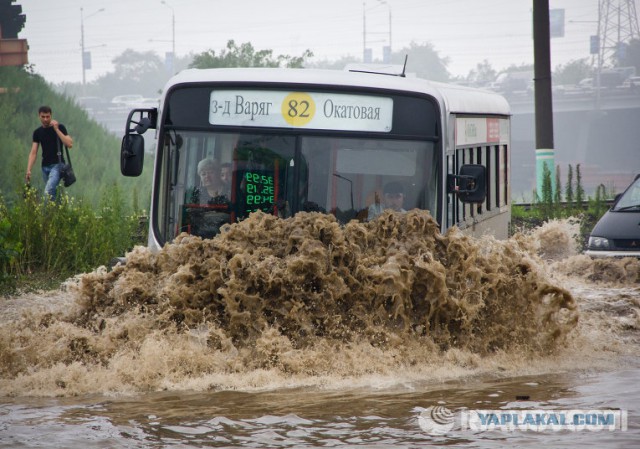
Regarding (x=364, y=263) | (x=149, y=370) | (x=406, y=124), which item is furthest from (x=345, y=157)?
(x=149, y=370)

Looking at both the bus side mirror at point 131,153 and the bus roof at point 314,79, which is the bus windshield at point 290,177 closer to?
the bus side mirror at point 131,153

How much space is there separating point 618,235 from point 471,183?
285 inches

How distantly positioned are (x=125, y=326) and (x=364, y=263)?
2.22 meters

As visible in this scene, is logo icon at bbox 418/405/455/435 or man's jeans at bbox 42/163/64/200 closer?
logo icon at bbox 418/405/455/435

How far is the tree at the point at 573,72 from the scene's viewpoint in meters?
128

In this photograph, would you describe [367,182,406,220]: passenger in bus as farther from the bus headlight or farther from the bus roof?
the bus headlight

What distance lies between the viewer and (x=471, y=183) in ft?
36.3

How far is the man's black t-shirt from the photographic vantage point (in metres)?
19.4

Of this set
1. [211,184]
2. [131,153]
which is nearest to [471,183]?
[211,184]

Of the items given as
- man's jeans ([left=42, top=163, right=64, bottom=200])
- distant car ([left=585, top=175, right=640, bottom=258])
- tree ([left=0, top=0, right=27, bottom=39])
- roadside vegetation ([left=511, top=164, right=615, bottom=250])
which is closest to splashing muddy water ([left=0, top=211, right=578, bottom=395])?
distant car ([left=585, top=175, right=640, bottom=258])

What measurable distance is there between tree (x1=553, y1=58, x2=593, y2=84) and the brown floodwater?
120 meters

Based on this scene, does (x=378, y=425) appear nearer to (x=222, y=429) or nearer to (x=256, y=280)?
(x=222, y=429)

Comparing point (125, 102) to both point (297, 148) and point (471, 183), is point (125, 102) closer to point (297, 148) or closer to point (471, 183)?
point (297, 148)

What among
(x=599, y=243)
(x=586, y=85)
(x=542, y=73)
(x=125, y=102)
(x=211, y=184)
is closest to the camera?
(x=211, y=184)
